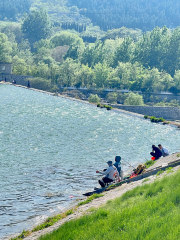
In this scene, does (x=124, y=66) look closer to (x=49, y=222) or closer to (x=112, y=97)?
(x=112, y=97)

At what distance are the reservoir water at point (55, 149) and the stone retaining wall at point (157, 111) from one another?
5309 mm

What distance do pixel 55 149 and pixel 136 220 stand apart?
826 inches

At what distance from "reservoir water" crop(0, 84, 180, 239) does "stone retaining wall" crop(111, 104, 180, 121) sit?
5.31 m

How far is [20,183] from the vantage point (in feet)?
75.3

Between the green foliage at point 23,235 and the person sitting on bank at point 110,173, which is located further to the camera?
the person sitting on bank at point 110,173

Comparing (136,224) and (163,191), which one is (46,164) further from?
(136,224)

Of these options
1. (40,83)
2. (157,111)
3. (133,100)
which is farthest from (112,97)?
(157,111)

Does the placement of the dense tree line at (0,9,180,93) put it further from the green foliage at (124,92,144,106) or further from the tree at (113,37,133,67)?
the green foliage at (124,92,144,106)

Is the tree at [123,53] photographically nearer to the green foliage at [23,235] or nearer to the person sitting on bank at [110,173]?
the person sitting on bank at [110,173]

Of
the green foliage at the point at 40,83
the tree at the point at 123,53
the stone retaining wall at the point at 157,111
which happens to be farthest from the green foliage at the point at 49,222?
the tree at the point at 123,53

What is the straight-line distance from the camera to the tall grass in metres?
11.2

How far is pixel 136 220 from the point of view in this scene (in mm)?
12211

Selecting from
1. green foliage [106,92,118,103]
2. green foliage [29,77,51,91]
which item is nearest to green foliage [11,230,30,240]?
green foliage [106,92,118,103]

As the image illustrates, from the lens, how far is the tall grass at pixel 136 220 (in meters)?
11.2
